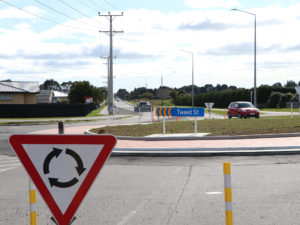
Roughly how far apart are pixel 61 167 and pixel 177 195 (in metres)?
4.25

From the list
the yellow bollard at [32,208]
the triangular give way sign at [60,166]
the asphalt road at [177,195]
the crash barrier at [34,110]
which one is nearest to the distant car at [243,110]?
the crash barrier at [34,110]

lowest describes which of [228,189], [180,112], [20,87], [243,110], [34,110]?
[34,110]

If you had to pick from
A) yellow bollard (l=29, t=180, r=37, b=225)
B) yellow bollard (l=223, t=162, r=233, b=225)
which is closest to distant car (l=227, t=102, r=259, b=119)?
yellow bollard (l=223, t=162, r=233, b=225)

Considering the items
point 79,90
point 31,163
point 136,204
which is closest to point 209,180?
point 136,204

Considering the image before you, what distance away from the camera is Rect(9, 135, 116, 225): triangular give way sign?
350 cm

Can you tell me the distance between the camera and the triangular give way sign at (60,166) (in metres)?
3.50

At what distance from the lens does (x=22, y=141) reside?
3578 mm

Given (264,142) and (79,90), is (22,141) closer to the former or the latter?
(264,142)

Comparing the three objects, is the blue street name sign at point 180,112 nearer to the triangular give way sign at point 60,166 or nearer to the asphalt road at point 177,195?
the asphalt road at point 177,195

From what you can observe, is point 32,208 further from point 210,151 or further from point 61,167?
point 210,151

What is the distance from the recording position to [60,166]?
3.58 metres

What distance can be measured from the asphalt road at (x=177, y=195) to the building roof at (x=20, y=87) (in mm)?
51227

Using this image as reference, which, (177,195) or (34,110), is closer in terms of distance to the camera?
(177,195)

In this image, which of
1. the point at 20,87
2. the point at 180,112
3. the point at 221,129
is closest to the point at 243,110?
the point at 221,129
